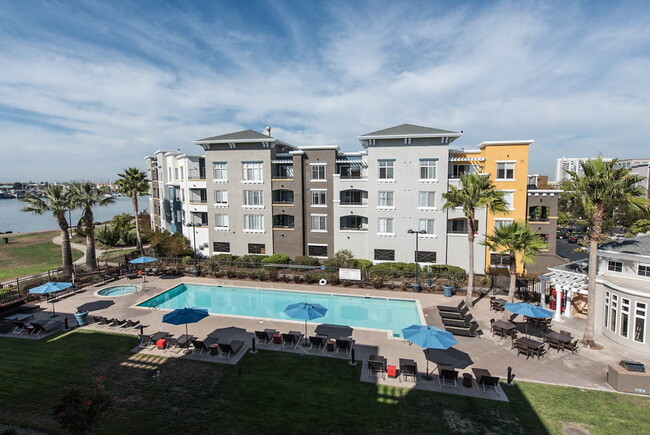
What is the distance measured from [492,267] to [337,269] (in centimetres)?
1515

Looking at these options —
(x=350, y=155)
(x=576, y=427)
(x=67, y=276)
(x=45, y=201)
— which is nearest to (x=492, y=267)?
(x=350, y=155)

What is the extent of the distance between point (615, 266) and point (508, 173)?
14.7m

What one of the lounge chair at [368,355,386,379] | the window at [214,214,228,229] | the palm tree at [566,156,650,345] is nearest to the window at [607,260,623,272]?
the palm tree at [566,156,650,345]

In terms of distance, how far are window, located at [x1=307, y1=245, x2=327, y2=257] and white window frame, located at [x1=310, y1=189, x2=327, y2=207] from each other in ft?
14.8

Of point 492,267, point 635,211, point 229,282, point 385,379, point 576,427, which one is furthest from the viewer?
point 492,267

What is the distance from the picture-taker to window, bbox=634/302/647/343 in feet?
52.2

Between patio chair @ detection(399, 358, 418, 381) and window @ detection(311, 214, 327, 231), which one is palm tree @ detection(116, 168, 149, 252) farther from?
patio chair @ detection(399, 358, 418, 381)

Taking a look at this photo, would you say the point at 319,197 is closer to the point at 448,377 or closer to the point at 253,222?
the point at 253,222

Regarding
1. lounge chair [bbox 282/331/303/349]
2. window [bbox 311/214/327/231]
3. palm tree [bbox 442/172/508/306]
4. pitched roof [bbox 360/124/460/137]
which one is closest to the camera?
lounge chair [bbox 282/331/303/349]

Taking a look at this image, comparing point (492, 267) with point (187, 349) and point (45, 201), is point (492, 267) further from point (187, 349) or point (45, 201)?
point (45, 201)

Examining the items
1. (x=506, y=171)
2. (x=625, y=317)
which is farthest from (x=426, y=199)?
(x=625, y=317)

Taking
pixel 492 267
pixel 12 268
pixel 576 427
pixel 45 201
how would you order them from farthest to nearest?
pixel 12 268 < pixel 492 267 < pixel 45 201 < pixel 576 427

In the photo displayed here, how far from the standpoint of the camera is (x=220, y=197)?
37188 mm

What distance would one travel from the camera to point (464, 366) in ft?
49.5
